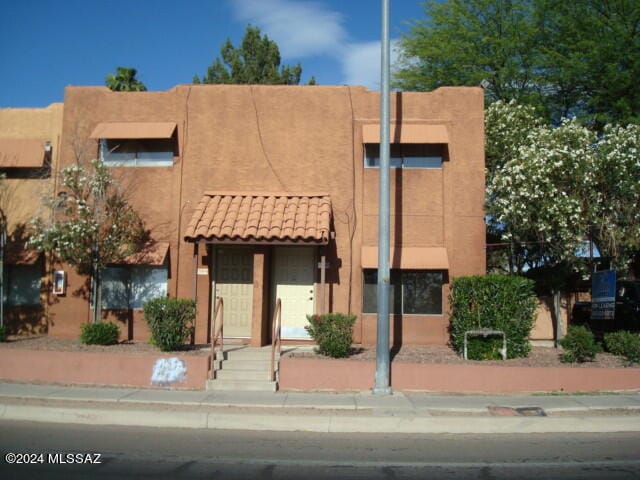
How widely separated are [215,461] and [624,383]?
8053 millimetres

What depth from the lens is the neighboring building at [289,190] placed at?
47.6ft

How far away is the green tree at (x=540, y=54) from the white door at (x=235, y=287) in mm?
8917

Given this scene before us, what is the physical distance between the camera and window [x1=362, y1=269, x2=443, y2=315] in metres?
14.6

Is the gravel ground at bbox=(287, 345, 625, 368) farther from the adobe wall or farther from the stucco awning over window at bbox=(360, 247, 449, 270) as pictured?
the stucco awning over window at bbox=(360, 247, 449, 270)

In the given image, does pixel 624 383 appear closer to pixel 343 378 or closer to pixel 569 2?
pixel 343 378

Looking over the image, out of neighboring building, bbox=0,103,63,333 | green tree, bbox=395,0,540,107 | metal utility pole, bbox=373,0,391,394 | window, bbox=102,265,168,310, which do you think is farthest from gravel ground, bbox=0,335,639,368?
green tree, bbox=395,0,540,107

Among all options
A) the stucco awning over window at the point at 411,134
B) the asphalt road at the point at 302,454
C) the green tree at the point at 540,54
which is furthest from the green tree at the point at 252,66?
the asphalt road at the point at 302,454

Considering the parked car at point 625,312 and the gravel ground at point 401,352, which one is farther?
the parked car at point 625,312

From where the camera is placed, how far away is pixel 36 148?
15.8m

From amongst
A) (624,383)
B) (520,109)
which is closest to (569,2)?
(520,109)

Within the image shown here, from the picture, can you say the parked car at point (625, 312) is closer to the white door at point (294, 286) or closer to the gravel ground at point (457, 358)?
the gravel ground at point (457, 358)

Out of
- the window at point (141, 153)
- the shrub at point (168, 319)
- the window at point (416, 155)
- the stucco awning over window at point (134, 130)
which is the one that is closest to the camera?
the shrub at point (168, 319)

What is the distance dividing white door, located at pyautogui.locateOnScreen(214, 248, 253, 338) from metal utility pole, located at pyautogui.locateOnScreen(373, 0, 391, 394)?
462 centimetres

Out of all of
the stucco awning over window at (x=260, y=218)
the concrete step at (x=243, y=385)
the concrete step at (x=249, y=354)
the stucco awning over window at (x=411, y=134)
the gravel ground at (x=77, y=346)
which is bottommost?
the concrete step at (x=243, y=385)
